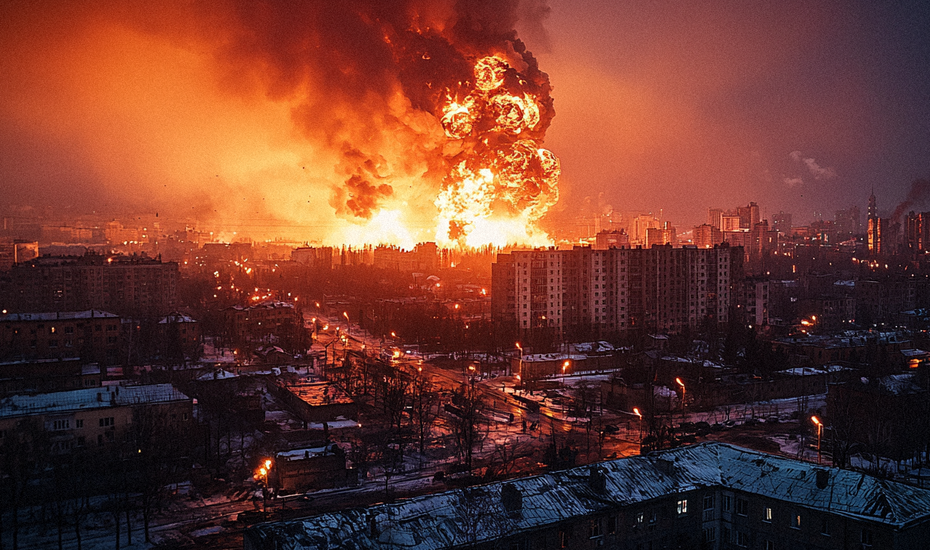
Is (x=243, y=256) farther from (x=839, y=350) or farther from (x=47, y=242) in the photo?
(x=839, y=350)

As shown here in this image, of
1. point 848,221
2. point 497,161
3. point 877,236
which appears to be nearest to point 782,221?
point 848,221

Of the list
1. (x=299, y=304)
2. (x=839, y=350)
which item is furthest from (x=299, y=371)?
(x=299, y=304)

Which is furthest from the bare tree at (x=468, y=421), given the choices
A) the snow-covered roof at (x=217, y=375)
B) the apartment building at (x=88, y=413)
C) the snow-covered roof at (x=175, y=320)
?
the snow-covered roof at (x=175, y=320)

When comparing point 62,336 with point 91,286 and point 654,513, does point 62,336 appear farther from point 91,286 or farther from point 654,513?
point 654,513

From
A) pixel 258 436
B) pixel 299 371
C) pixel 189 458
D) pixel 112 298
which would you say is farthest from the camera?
pixel 112 298

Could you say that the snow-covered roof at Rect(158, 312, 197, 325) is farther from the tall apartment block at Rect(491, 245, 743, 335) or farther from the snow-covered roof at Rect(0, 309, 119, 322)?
the tall apartment block at Rect(491, 245, 743, 335)

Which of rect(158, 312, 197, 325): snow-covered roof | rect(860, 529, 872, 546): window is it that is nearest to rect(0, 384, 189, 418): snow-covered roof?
rect(158, 312, 197, 325): snow-covered roof
